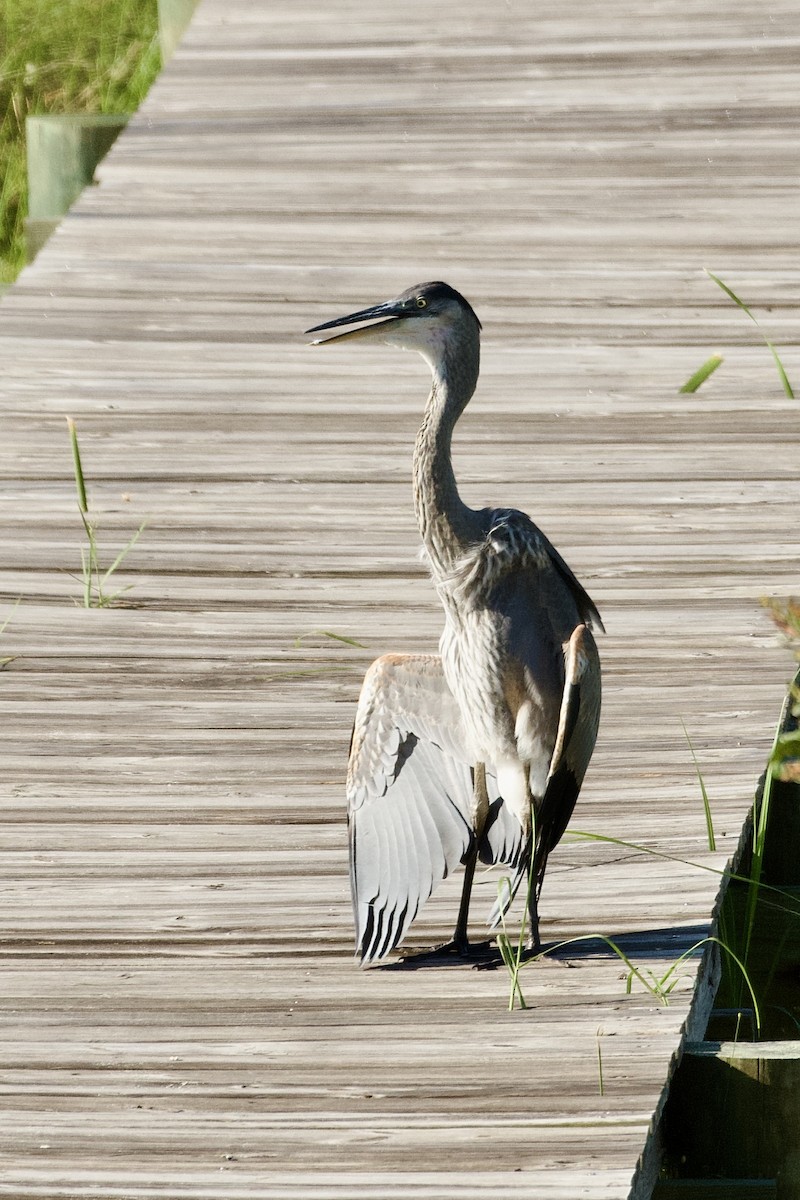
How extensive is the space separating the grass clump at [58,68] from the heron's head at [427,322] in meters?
6.96

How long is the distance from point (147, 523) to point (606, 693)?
63.4 inches

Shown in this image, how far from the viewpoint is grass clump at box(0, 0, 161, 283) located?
10773 mm

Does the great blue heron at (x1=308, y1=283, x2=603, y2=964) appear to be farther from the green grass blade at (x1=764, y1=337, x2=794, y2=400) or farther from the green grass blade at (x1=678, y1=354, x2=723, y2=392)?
the green grass blade at (x1=764, y1=337, x2=794, y2=400)

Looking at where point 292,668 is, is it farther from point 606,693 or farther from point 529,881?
point 529,881

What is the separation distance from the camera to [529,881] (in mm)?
3418

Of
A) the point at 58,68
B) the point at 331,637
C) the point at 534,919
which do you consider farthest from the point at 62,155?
the point at 534,919

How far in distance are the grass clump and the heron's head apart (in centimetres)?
696

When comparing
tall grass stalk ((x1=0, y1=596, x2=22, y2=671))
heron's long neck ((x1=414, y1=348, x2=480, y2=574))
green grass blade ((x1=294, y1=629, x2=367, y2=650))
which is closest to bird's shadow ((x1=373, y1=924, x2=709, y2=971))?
heron's long neck ((x1=414, y1=348, x2=480, y2=574))

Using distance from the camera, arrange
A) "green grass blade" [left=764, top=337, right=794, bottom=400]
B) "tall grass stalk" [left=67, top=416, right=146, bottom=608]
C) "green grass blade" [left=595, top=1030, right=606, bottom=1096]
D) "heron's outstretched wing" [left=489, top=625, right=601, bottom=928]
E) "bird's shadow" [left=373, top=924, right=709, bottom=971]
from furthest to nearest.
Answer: "green grass blade" [left=764, top=337, right=794, bottom=400] → "tall grass stalk" [left=67, top=416, right=146, bottom=608] → "bird's shadow" [left=373, top=924, right=709, bottom=971] → "heron's outstretched wing" [left=489, top=625, right=601, bottom=928] → "green grass blade" [left=595, top=1030, right=606, bottom=1096]

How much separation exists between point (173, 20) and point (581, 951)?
21.5 ft

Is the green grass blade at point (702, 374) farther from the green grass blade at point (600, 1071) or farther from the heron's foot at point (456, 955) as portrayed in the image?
the green grass blade at point (600, 1071)

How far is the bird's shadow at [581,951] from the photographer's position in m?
3.49

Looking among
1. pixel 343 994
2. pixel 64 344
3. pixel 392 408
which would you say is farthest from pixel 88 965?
pixel 64 344

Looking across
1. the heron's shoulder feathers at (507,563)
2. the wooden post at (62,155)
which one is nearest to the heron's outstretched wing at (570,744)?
the heron's shoulder feathers at (507,563)
